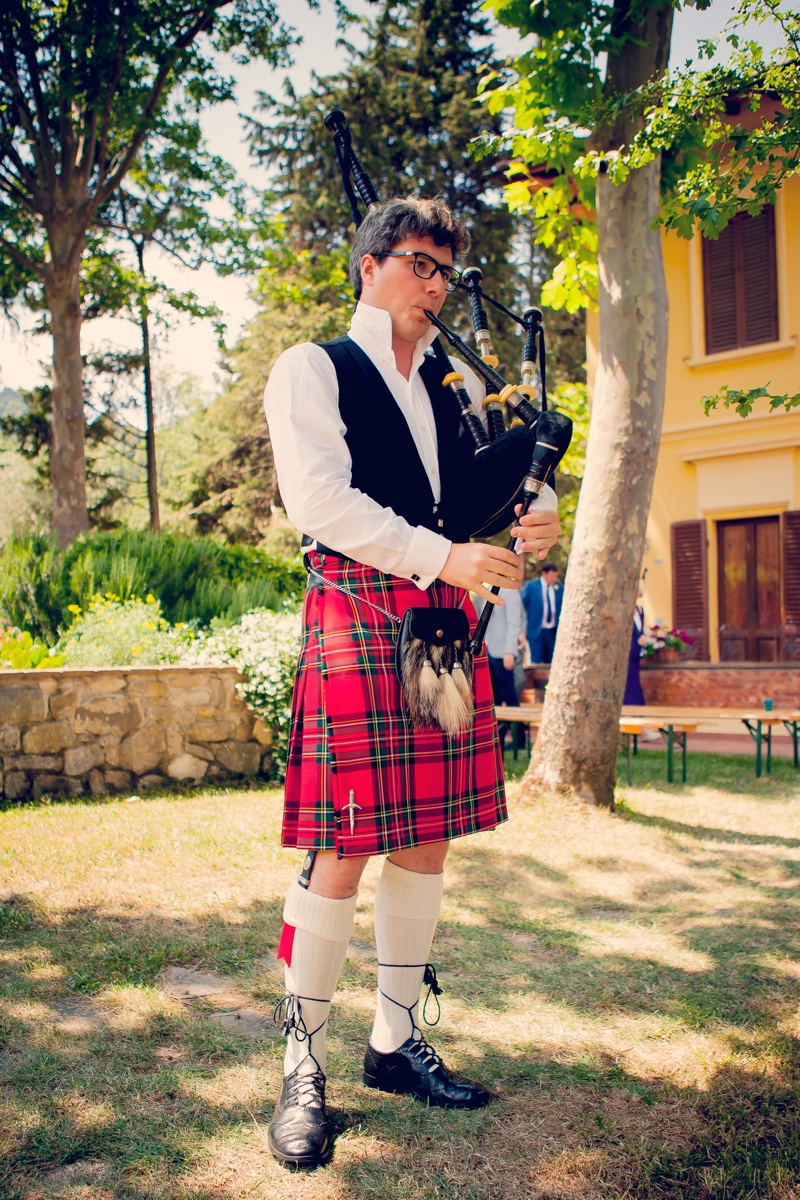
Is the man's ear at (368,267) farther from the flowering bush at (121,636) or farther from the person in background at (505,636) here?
the person in background at (505,636)

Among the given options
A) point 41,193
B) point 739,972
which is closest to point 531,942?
point 739,972

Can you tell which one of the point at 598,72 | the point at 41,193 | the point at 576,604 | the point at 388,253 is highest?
the point at 41,193

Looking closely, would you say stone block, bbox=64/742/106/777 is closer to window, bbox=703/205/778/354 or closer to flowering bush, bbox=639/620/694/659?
flowering bush, bbox=639/620/694/659

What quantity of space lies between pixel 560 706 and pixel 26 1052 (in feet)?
10.3

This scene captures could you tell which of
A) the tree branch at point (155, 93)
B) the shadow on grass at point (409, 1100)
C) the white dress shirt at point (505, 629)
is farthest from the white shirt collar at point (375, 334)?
the tree branch at point (155, 93)

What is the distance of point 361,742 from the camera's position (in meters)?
1.76

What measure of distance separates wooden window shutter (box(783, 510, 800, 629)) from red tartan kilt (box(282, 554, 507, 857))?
9.06 metres

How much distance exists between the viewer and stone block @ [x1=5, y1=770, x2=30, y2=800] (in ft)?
16.3

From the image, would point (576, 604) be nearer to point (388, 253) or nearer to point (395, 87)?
point (388, 253)

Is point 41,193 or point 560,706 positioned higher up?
point 41,193

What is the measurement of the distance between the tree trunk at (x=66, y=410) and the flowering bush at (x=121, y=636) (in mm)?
3413

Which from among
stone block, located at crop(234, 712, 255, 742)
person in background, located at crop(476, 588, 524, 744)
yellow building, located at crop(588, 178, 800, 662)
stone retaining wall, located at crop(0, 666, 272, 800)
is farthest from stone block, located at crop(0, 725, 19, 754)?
yellow building, located at crop(588, 178, 800, 662)

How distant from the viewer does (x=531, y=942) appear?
2.94 m

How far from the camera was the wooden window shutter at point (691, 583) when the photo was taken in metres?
10.6
